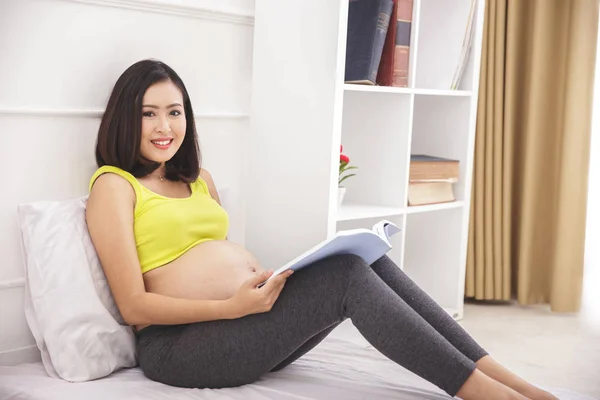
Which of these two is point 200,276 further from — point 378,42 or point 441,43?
point 441,43

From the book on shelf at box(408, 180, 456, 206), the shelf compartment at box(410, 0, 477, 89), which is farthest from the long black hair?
the shelf compartment at box(410, 0, 477, 89)

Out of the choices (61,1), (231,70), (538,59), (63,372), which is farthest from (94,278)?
(538,59)

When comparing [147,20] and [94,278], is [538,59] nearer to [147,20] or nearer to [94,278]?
[147,20]

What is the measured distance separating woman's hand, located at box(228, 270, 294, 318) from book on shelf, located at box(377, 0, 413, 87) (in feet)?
3.37

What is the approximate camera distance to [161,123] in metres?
1.93

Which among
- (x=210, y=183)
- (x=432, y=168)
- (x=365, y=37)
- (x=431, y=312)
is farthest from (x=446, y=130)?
(x=431, y=312)

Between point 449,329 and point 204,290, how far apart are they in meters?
0.57

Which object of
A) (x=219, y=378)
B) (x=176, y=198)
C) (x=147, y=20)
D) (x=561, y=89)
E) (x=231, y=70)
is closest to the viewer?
(x=219, y=378)

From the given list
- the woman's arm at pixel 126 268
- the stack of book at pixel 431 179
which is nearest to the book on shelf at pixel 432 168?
the stack of book at pixel 431 179

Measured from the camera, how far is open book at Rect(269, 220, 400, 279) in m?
1.64

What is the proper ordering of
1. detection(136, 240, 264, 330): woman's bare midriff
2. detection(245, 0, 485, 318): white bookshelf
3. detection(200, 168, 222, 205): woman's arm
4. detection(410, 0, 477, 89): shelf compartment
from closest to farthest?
detection(136, 240, 264, 330): woman's bare midriff < detection(200, 168, 222, 205): woman's arm < detection(245, 0, 485, 318): white bookshelf < detection(410, 0, 477, 89): shelf compartment

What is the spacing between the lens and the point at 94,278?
1.85 meters

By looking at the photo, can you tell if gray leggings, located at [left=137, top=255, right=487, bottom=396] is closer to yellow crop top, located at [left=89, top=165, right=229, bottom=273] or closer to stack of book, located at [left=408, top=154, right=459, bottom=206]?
yellow crop top, located at [left=89, top=165, right=229, bottom=273]

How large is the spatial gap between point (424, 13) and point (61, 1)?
1457 mm
